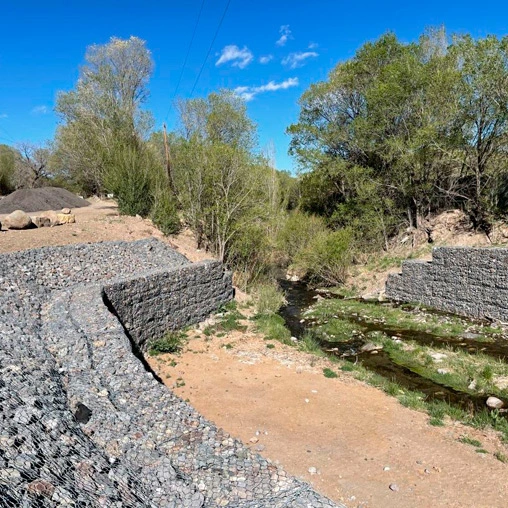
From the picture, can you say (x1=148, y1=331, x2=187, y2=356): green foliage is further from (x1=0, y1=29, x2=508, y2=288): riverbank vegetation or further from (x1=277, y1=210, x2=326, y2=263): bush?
(x1=277, y1=210, x2=326, y2=263): bush

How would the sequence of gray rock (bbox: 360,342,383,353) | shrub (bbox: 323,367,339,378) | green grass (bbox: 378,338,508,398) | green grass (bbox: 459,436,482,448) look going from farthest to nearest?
gray rock (bbox: 360,342,383,353) → shrub (bbox: 323,367,339,378) → green grass (bbox: 378,338,508,398) → green grass (bbox: 459,436,482,448)

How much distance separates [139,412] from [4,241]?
1133 cm

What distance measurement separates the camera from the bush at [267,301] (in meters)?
14.7

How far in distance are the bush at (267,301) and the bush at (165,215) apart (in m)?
5.67

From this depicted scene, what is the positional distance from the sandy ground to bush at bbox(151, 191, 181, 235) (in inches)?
363

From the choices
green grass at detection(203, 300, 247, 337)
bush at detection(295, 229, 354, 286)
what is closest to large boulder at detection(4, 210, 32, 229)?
green grass at detection(203, 300, 247, 337)

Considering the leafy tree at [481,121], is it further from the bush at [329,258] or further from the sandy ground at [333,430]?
the sandy ground at [333,430]

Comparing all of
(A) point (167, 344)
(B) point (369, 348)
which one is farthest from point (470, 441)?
(A) point (167, 344)

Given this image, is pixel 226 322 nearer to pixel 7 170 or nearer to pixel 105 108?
pixel 105 108

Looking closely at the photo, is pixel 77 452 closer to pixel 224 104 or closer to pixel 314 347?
pixel 314 347

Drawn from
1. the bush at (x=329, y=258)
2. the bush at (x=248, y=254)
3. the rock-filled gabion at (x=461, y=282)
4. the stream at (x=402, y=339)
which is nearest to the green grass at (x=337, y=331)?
the stream at (x=402, y=339)

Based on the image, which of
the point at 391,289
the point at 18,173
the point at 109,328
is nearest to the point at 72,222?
the point at 109,328

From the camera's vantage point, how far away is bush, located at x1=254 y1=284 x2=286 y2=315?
14746 mm

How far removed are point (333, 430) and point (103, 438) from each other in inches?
164
